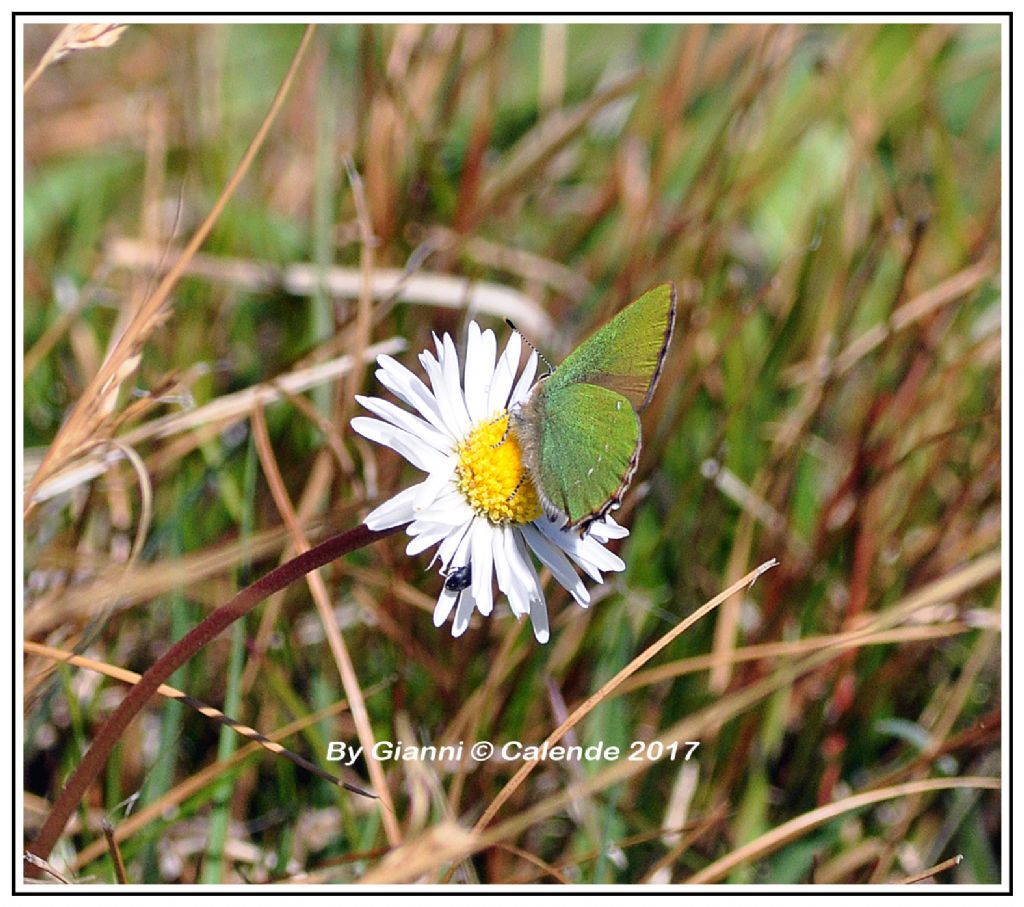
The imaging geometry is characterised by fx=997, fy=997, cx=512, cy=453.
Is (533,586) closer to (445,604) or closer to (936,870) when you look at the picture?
(445,604)

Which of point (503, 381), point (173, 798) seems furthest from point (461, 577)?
point (173, 798)

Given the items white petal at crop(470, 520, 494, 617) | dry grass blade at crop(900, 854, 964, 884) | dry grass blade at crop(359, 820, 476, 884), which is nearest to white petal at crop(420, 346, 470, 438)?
white petal at crop(470, 520, 494, 617)

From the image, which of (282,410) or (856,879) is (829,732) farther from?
(282,410)

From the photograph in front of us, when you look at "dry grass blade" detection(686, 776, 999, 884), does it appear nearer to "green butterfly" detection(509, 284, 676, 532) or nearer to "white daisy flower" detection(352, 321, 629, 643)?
"white daisy flower" detection(352, 321, 629, 643)

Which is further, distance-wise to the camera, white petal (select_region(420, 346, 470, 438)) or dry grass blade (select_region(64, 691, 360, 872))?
dry grass blade (select_region(64, 691, 360, 872))

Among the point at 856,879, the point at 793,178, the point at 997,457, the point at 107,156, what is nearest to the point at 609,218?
the point at 793,178

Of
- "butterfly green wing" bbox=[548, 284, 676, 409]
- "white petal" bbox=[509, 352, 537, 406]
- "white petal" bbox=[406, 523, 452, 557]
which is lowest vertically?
"white petal" bbox=[406, 523, 452, 557]
